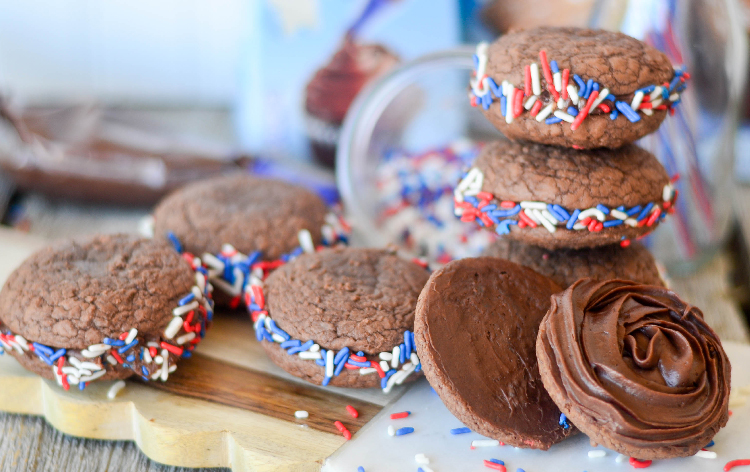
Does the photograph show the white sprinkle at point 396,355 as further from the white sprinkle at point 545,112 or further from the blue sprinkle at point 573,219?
the white sprinkle at point 545,112

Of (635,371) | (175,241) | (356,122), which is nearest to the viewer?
(635,371)

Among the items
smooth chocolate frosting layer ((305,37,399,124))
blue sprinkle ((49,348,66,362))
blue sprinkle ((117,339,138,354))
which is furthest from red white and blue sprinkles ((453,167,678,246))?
smooth chocolate frosting layer ((305,37,399,124))

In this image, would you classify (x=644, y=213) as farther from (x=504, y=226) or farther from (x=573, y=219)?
(x=504, y=226)

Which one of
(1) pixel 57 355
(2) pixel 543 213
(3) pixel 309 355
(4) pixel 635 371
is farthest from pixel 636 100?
(1) pixel 57 355

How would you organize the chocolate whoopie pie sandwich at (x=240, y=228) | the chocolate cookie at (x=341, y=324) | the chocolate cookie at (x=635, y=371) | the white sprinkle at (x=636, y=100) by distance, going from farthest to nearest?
the chocolate whoopie pie sandwich at (x=240, y=228) < the chocolate cookie at (x=341, y=324) < the white sprinkle at (x=636, y=100) < the chocolate cookie at (x=635, y=371)

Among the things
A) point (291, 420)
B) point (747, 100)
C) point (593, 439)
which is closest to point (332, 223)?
point (291, 420)

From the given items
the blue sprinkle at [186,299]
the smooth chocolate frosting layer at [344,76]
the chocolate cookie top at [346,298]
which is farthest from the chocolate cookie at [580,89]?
the smooth chocolate frosting layer at [344,76]
